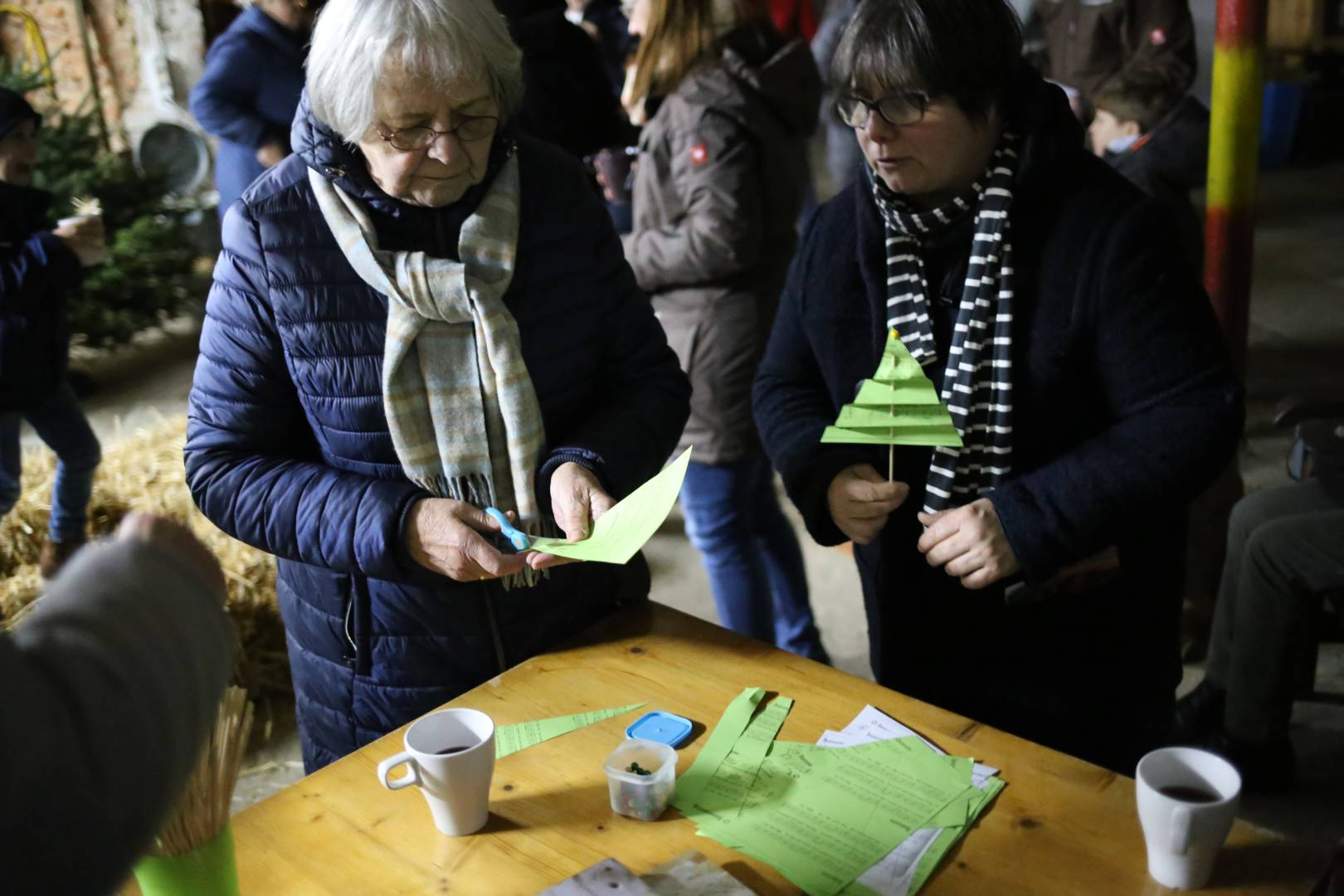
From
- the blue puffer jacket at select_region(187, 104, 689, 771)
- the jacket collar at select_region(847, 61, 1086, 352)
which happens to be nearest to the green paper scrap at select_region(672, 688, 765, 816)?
the blue puffer jacket at select_region(187, 104, 689, 771)

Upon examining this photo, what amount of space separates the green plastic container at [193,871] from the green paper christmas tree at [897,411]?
84 cm

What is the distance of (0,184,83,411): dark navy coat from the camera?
3.26 meters

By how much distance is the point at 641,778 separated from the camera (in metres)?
1.33

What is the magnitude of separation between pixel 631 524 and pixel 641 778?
29 centimetres

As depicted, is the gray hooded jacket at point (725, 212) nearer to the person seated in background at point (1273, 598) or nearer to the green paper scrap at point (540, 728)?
the person seated in background at point (1273, 598)

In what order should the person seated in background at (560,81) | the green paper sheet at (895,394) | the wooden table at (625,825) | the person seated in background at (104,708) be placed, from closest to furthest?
the person seated in background at (104,708), the wooden table at (625,825), the green paper sheet at (895,394), the person seated in background at (560,81)

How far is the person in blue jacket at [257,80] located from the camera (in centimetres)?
357

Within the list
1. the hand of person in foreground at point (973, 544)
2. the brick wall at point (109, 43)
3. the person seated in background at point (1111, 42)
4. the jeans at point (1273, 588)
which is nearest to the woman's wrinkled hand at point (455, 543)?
the hand of person in foreground at point (973, 544)

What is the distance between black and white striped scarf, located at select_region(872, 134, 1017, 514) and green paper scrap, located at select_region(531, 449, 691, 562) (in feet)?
1.57

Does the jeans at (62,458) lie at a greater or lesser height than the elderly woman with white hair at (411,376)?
lesser

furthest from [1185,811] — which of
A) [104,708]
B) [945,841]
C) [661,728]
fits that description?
[104,708]

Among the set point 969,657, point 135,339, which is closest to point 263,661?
point 969,657

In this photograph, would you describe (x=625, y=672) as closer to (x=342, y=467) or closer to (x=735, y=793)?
(x=735, y=793)

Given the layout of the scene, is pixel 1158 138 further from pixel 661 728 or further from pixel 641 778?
pixel 641 778
